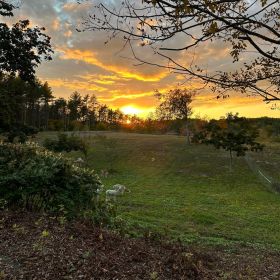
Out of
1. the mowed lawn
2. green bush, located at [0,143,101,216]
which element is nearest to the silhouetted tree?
Answer: the mowed lawn

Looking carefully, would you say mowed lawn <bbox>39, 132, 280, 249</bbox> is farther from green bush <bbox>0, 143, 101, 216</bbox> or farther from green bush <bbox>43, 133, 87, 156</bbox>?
green bush <bbox>43, 133, 87, 156</bbox>

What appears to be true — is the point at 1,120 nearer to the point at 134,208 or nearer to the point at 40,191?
the point at 134,208

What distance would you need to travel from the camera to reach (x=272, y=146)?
64.6 m

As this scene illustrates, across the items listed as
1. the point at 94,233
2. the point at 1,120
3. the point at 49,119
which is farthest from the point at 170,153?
the point at 49,119

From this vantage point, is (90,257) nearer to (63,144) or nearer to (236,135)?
(236,135)

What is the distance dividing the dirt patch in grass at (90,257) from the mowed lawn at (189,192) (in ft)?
7.01

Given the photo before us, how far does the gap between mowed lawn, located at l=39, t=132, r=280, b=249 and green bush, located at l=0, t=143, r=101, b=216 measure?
2.27 meters

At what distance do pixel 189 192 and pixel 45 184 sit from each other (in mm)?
23128

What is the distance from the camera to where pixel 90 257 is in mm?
5836

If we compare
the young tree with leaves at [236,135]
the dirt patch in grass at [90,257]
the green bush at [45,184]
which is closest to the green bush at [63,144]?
the young tree with leaves at [236,135]

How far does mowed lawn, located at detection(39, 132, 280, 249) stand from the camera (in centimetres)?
1458

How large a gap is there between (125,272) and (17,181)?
4157 mm

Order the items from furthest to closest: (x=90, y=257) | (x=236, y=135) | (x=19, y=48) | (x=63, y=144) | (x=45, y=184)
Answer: (x=63, y=144) → (x=236, y=135) → (x=19, y=48) → (x=45, y=184) → (x=90, y=257)

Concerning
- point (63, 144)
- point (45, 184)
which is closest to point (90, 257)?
point (45, 184)
